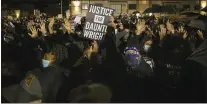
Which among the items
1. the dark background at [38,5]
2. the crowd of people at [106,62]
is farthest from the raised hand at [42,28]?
the dark background at [38,5]

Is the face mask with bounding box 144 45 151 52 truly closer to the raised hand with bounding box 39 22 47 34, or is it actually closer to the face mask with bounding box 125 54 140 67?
the face mask with bounding box 125 54 140 67

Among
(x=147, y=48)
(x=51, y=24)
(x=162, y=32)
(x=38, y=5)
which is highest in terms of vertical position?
(x=38, y=5)

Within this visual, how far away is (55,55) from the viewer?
7.26 m

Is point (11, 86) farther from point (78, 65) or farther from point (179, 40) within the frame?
point (179, 40)

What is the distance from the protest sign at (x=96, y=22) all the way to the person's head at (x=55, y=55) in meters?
0.40

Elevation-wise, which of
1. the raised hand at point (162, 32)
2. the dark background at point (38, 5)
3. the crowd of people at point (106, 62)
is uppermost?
the dark background at point (38, 5)

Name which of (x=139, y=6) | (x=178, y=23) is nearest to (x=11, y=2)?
(x=139, y=6)

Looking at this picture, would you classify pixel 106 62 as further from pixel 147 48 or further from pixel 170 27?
pixel 170 27

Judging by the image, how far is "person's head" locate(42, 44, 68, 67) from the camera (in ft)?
23.8

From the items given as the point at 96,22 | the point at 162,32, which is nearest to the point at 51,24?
the point at 96,22

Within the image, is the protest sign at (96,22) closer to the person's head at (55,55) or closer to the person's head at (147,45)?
the person's head at (55,55)

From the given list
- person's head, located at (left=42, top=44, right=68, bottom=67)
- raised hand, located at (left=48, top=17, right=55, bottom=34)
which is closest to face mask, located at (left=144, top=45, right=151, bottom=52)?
person's head, located at (left=42, top=44, right=68, bottom=67)

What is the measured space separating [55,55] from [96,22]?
773mm

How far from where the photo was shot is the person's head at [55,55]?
23.8 feet
